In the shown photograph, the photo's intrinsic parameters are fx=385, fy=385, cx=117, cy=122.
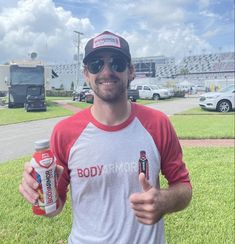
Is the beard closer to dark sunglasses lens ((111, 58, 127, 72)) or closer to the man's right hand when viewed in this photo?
dark sunglasses lens ((111, 58, 127, 72))

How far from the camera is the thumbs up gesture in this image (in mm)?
1792

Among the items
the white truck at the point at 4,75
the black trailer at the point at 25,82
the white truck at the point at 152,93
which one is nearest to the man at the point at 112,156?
the black trailer at the point at 25,82

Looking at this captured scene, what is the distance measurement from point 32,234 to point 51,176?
108 inches

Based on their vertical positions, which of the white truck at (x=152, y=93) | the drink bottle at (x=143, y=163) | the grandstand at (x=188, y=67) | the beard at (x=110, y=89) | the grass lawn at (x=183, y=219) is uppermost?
the grandstand at (x=188, y=67)

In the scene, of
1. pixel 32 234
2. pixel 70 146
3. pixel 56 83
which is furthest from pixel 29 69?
pixel 56 83

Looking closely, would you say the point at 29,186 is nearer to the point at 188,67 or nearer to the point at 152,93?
the point at 152,93

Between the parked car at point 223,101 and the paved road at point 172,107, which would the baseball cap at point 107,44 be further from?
the parked car at point 223,101

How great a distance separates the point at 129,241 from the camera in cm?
205

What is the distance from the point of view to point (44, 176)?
186 cm

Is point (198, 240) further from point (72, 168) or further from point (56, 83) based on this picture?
point (56, 83)

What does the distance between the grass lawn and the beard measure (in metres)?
2.59

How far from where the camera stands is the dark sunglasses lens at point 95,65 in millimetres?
2156

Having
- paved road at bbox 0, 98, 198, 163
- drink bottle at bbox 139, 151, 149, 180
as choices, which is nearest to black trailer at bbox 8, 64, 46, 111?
paved road at bbox 0, 98, 198, 163

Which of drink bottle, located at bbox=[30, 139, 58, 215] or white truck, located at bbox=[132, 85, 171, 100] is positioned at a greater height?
white truck, located at bbox=[132, 85, 171, 100]
